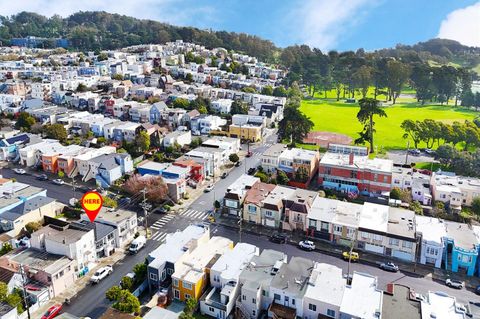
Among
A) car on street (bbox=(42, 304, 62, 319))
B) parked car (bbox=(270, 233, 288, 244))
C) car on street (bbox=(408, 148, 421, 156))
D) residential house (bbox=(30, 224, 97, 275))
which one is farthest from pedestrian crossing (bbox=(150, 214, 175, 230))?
car on street (bbox=(408, 148, 421, 156))

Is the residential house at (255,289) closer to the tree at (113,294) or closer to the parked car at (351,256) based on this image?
the parked car at (351,256)

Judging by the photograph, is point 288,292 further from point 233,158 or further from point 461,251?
point 233,158

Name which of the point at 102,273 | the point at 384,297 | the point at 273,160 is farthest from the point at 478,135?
the point at 102,273

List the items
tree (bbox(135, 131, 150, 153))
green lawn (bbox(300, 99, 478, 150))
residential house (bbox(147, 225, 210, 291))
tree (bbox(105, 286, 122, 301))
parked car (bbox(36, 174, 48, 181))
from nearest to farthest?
tree (bbox(105, 286, 122, 301))
residential house (bbox(147, 225, 210, 291))
parked car (bbox(36, 174, 48, 181))
tree (bbox(135, 131, 150, 153))
green lawn (bbox(300, 99, 478, 150))

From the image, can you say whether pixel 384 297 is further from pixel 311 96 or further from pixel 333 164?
pixel 311 96

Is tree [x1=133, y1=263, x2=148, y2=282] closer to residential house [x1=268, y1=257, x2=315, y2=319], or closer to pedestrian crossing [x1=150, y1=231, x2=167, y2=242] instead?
pedestrian crossing [x1=150, y1=231, x2=167, y2=242]
